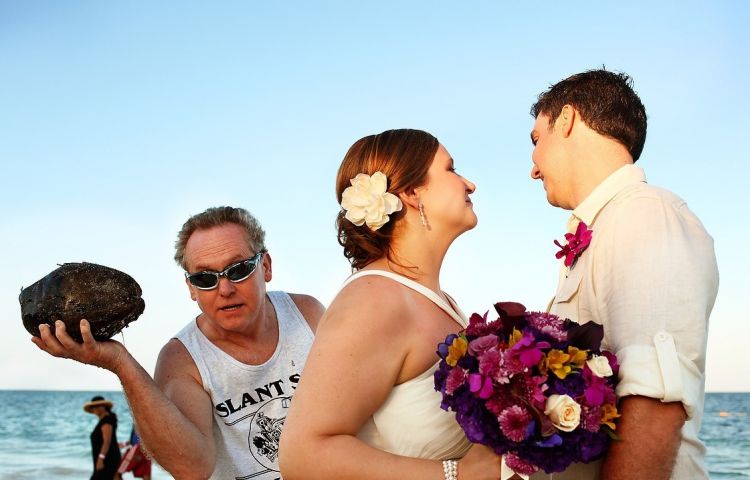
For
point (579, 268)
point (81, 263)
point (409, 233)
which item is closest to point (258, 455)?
point (81, 263)

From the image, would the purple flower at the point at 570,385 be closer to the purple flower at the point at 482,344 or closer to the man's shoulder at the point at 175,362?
the purple flower at the point at 482,344

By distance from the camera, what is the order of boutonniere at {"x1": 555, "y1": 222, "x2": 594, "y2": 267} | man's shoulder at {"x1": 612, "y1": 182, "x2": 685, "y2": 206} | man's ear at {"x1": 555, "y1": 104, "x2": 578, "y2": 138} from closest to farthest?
man's shoulder at {"x1": 612, "y1": 182, "x2": 685, "y2": 206} < boutonniere at {"x1": 555, "y1": 222, "x2": 594, "y2": 267} < man's ear at {"x1": 555, "y1": 104, "x2": 578, "y2": 138}

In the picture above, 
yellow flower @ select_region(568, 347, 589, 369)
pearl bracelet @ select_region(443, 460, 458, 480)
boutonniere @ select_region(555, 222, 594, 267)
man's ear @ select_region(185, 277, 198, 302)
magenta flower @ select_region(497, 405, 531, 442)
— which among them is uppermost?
boutonniere @ select_region(555, 222, 594, 267)

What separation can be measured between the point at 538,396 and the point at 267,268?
306 cm

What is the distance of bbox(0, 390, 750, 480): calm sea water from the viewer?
26.2 metres

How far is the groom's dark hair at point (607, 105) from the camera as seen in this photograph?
3.84 m

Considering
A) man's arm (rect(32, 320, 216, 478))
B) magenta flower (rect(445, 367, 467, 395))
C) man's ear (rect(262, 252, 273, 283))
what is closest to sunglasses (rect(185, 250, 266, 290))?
man's ear (rect(262, 252, 273, 283))

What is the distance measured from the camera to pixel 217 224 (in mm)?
5438

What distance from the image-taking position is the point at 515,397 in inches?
118

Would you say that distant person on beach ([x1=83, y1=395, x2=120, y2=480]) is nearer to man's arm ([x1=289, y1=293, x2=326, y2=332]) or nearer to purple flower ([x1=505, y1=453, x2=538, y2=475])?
man's arm ([x1=289, y1=293, x2=326, y2=332])

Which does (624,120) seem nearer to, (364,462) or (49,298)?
(364,462)

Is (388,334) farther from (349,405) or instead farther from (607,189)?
(607,189)

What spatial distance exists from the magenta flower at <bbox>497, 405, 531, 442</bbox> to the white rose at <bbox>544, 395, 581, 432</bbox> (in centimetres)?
9

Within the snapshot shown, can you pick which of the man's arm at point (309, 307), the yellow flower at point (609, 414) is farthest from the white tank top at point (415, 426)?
the man's arm at point (309, 307)
